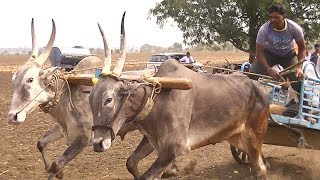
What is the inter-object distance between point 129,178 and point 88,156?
161cm

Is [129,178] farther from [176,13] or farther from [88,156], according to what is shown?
[176,13]

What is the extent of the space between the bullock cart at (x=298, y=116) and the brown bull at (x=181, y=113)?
43 centimetres

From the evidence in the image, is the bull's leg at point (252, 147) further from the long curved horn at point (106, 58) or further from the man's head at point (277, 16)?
the long curved horn at point (106, 58)

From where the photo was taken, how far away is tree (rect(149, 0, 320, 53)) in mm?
26578

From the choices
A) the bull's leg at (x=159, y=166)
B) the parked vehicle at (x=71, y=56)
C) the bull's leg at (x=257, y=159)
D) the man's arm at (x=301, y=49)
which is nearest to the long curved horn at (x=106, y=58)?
the bull's leg at (x=159, y=166)

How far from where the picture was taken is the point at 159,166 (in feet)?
18.0

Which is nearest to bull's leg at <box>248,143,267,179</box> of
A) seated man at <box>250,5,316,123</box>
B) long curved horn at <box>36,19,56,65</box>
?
seated man at <box>250,5,316,123</box>

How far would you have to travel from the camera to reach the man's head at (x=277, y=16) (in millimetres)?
7129

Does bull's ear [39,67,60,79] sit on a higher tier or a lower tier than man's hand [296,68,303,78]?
lower

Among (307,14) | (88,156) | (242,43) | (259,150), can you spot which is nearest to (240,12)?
(242,43)

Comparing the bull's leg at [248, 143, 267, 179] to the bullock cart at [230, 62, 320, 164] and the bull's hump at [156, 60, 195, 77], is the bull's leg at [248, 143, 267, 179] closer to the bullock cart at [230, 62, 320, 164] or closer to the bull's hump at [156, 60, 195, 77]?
the bullock cart at [230, 62, 320, 164]

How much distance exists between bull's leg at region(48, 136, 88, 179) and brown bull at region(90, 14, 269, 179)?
0.74 m

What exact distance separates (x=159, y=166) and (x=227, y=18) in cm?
2240

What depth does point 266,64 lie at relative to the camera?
7.39 meters
